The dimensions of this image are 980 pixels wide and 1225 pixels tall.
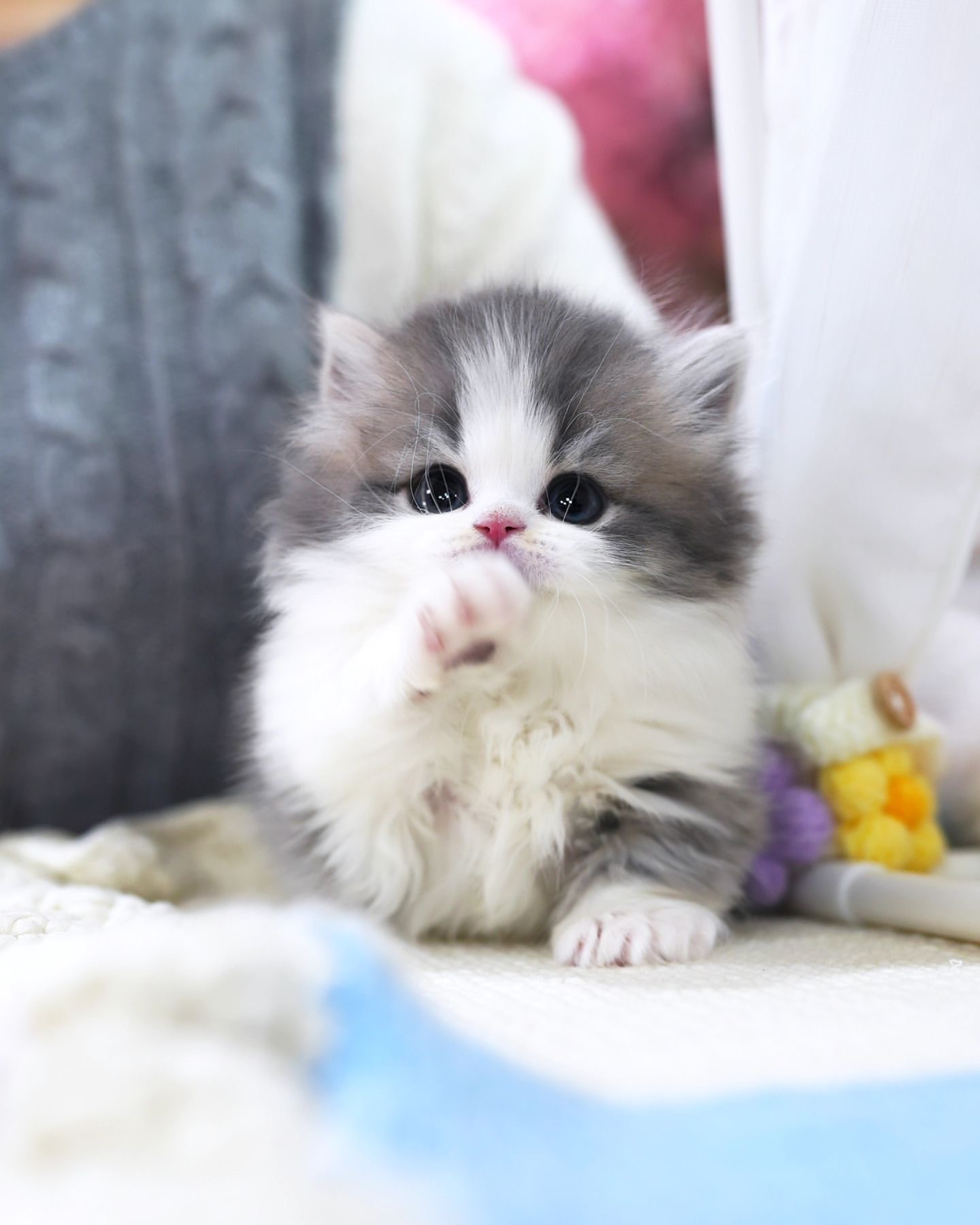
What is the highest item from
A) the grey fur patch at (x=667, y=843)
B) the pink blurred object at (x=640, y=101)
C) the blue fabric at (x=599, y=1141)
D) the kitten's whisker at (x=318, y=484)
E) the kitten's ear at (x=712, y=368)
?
the pink blurred object at (x=640, y=101)

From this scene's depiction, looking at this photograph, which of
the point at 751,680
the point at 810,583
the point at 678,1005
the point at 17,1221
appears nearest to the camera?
the point at 17,1221

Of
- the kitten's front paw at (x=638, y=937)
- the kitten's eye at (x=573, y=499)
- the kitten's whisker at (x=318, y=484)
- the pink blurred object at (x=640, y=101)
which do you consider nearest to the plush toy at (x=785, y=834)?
the kitten's front paw at (x=638, y=937)

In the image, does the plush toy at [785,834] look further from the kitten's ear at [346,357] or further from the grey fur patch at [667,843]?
the kitten's ear at [346,357]

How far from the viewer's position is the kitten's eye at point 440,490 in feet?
3.71

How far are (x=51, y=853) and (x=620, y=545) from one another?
2.57 feet

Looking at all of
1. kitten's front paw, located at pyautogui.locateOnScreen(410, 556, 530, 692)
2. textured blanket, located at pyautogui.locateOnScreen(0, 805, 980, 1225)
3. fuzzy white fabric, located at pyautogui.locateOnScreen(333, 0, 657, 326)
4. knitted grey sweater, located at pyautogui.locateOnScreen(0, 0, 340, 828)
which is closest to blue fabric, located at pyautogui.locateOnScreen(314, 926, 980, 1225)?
textured blanket, located at pyautogui.locateOnScreen(0, 805, 980, 1225)

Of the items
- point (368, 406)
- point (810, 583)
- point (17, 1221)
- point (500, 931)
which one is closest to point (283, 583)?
point (368, 406)

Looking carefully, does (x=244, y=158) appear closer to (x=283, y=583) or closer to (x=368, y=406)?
(x=368, y=406)

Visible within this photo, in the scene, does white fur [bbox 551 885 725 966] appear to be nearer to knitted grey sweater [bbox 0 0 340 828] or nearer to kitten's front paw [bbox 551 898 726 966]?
kitten's front paw [bbox 551 898 726 966]

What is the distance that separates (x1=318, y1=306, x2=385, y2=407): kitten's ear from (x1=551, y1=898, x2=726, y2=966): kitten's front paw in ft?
2.09

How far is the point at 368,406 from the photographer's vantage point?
1229 mm

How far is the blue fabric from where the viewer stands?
1.60ft

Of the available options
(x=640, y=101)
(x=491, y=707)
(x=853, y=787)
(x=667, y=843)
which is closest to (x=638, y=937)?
(x=667, y=843)

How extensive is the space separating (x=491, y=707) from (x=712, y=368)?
0.47 metres
